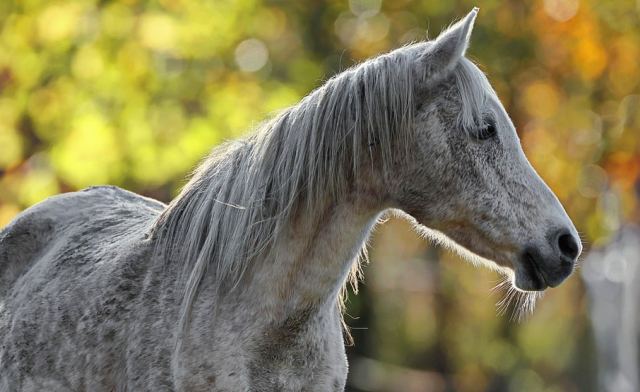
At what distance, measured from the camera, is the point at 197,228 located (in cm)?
529

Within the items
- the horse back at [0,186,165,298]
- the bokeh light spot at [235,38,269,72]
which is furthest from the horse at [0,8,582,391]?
the bokeh light spot at [235,38,269,72]

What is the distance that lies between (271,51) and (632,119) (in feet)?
17.0

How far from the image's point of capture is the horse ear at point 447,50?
197 inches

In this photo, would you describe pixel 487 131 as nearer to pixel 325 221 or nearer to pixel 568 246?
pixel 568 246

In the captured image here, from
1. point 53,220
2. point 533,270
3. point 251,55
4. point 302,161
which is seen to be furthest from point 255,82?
point 533,270

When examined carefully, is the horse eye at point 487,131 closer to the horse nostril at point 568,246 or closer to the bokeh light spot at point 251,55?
the horse nostril at point 568,246

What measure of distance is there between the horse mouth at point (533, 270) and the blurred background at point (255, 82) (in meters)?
9.65

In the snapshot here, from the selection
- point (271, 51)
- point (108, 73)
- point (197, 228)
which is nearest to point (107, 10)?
point (108, 73)

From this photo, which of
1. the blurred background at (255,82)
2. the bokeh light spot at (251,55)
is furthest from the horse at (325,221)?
the bokeh light spot at (251,55)

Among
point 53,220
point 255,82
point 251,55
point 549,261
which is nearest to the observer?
point 549,261

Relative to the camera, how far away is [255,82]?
1711 cm

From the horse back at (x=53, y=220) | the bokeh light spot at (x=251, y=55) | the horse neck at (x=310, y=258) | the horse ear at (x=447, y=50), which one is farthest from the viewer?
the bokeh light spot at (x=251, y=55)

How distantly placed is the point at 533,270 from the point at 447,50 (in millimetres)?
975

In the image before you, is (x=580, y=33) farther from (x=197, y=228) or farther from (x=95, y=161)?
(x=197, y=228)
